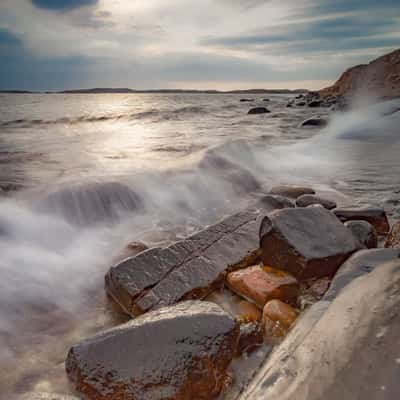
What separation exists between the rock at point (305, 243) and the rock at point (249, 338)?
0.75m

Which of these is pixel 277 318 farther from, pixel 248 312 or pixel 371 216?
pixel 371 216

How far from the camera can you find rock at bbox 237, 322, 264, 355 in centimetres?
205

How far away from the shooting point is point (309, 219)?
121 inches

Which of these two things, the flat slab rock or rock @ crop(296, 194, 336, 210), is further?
rock @ crop(296, 194, 336, 210)

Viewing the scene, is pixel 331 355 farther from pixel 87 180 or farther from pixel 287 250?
pixel 87 180

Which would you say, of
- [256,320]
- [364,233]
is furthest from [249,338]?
[364,233]

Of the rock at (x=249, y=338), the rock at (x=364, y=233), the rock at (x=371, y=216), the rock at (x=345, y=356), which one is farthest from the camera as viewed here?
the rock at (x=371, y=216)

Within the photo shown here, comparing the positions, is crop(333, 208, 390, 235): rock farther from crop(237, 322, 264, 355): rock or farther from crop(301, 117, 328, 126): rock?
crop(301, 117, 328, 126): rock

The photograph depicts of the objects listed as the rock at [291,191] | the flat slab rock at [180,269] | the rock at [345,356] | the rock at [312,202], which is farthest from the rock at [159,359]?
the rock at [291,191]

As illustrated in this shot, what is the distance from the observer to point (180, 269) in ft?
9.25

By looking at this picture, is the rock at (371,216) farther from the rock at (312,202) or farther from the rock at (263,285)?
the rock at (263,285)

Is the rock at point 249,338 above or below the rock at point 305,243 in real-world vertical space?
below

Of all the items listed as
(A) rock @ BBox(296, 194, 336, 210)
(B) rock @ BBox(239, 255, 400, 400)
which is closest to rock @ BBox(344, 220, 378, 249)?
(A) rock @ BBox(296, 194, 336, 210)

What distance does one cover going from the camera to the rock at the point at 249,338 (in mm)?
2049
